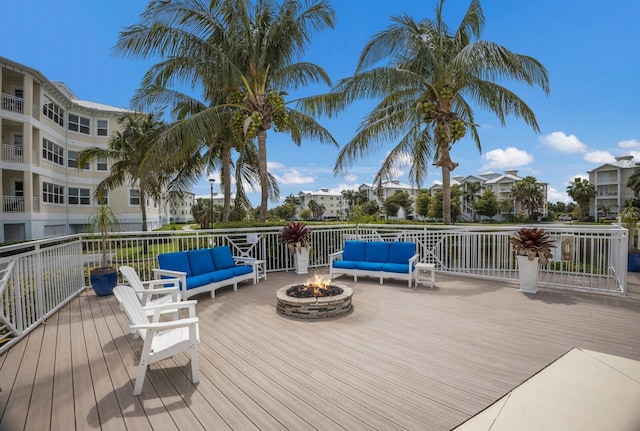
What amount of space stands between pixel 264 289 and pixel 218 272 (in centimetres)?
110

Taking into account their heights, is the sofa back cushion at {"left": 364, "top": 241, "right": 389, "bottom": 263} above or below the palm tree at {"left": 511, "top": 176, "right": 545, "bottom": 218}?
below

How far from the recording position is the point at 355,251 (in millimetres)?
7727

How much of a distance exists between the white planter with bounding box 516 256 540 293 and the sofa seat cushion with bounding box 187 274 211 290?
639 cm

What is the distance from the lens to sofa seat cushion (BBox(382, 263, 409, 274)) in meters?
6.87

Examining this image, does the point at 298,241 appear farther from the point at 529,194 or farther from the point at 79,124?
the point at 529,194

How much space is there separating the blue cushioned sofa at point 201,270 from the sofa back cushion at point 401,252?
10.9 ft

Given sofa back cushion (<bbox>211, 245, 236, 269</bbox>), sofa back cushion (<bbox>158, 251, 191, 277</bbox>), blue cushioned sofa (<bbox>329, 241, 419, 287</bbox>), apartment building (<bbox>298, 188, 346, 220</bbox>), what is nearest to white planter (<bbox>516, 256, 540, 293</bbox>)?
blue cushioned sofa (<bbox>329, 241, 419, 287</bbox>)

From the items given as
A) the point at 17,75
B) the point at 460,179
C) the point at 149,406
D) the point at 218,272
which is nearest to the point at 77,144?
the point at 17,75

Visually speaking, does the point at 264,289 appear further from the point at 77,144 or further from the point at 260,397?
the point at 77,144

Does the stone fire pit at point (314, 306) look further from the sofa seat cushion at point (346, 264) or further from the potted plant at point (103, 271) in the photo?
the potted plant at point (103, 271)

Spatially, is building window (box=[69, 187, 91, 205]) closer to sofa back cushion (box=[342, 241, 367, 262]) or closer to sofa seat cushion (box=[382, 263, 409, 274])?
sofa back cushion (box=[342, 241, 367, 262])

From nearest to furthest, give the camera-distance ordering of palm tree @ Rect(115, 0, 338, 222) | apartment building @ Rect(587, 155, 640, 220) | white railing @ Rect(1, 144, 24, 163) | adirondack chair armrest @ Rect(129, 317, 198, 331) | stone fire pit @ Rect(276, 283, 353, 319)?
adirondack chair armrest @ Rect(129, 317, 198, 331) → stone fire pit @ Rect(276, 283, 353, 319) → palm tree @ Rect(115, 0, 338, 222) → white railing @ Rect(1, 144, 24, 163) → apartment building @ Rect(587, 155, 640, 220)

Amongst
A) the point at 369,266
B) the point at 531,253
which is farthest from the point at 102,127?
the point at 531,253

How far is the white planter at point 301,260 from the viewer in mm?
8586
